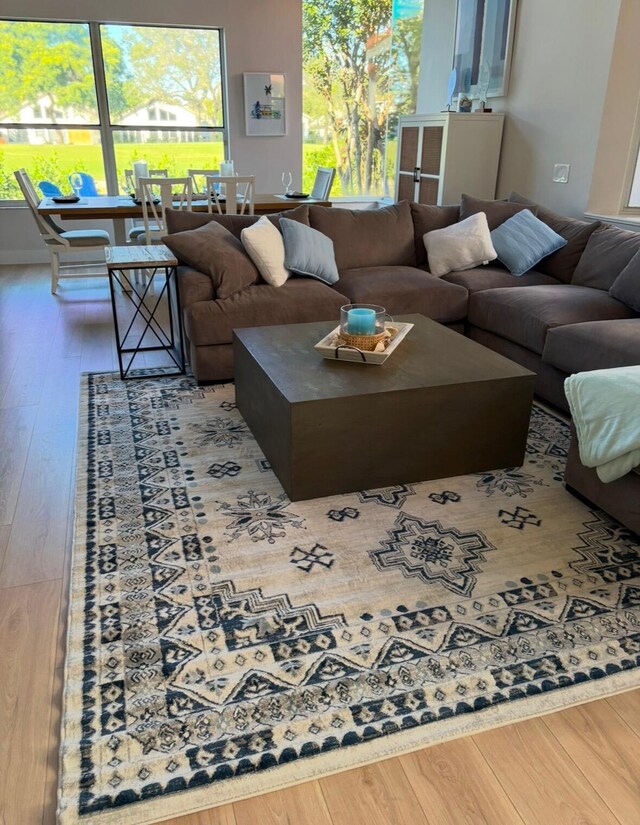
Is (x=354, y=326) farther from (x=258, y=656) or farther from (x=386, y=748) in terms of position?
(x=386, y=748)

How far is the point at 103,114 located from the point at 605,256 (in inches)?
207

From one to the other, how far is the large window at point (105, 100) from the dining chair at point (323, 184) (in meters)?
1.63

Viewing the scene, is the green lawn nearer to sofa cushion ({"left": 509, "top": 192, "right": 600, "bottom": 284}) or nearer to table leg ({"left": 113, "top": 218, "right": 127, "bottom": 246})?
table leg ({"left": 113, "top": 218, "right": 127, "bottom": 246})

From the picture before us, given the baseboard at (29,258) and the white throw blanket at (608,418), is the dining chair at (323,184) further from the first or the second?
the white throw blanket at (608,418)

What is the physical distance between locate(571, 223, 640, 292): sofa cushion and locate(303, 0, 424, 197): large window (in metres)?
4.58

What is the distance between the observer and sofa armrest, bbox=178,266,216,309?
3.43m

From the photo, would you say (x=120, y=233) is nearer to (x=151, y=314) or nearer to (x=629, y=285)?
(x=151, y=314)

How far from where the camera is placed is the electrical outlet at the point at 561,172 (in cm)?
467

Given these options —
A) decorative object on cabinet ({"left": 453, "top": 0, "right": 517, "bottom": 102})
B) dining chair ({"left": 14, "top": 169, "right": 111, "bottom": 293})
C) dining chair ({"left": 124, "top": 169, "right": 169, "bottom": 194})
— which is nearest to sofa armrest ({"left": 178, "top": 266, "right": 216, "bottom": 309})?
dining chair ({"left": 14, "top": 169, "right": 111, "bottom": 293})

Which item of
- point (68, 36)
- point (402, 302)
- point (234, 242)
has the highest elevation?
point (68, 36)

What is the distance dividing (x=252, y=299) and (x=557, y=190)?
275 cm

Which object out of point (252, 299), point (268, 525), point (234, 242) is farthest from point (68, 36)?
point (268, 525)

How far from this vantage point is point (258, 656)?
165cm

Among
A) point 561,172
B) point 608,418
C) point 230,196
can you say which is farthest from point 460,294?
point 230,196
